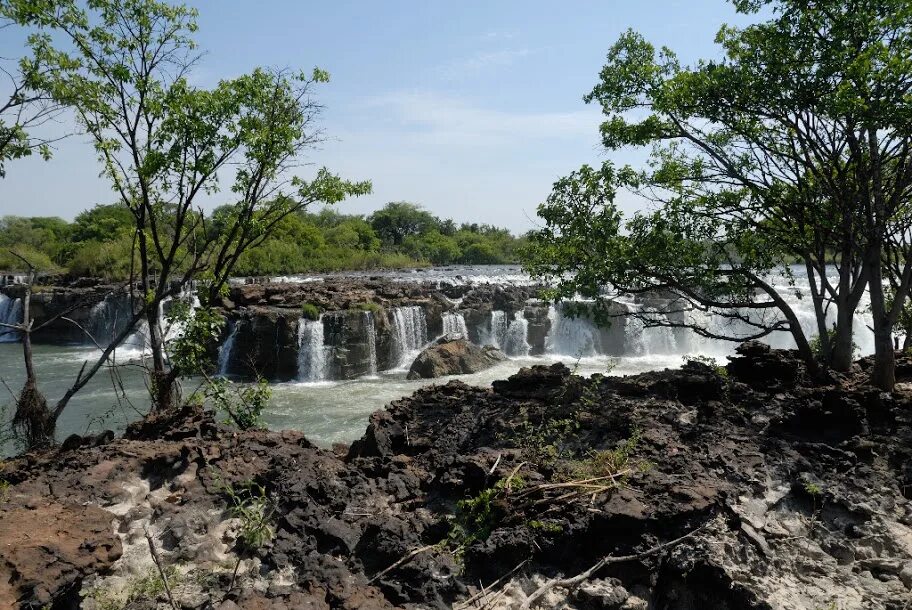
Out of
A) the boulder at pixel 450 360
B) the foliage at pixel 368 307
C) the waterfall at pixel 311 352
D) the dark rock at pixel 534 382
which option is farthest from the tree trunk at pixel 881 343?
the foliage at pixel 368 307

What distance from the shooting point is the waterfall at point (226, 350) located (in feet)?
59.6

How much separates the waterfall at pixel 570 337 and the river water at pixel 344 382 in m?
0.03

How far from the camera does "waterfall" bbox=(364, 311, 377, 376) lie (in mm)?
18531

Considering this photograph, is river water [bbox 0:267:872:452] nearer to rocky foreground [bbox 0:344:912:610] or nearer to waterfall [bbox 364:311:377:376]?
waterfall [bbox 364:311:377:376]

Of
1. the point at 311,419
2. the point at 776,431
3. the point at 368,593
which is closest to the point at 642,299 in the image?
the point at 311,419

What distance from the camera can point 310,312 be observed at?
60.3ft

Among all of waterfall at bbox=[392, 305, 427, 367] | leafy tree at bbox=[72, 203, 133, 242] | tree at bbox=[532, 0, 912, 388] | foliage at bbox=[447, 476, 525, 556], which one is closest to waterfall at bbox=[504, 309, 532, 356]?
waterfall at bbox=[392, 305, 427, 367]

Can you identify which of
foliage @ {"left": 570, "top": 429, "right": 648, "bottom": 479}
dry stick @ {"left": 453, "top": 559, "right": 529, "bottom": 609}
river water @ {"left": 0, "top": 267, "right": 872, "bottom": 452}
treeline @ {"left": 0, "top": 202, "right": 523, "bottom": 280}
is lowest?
river water @ {"left": 0, "top": 267, "right": 872, "bottom": 452}

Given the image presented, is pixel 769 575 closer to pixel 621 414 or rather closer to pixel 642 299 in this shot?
pixel 621 414

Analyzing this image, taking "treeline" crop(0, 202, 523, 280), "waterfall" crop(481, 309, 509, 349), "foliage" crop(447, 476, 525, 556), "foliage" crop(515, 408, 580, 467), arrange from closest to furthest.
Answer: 1. "foliage" crop(447, 476, 525, 556)
2. "foliage" crop(515, 408, 580, 467)
3. "waterfall" crop(481, 309, 509, 349)
4. "treeline" crop(0, 202, 523, 280)

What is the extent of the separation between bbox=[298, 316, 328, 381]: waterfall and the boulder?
2561 mm

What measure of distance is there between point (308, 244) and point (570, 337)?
2208 cm

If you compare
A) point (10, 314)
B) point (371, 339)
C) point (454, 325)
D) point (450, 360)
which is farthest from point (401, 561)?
point (10, 314)

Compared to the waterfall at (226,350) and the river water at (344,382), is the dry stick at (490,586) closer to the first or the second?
the river water at (344,382)
